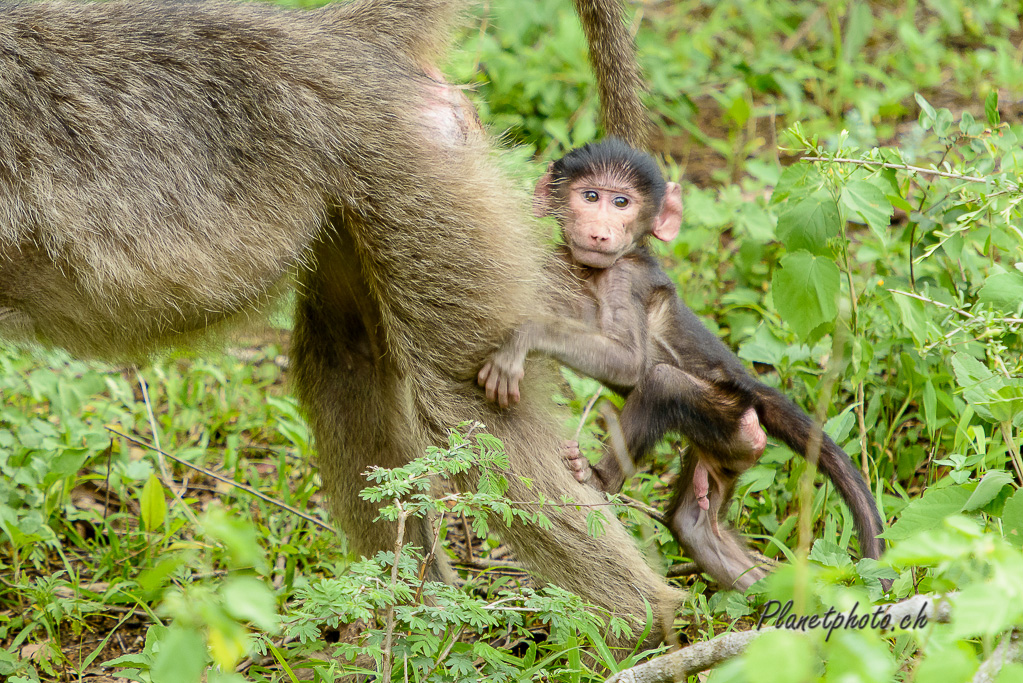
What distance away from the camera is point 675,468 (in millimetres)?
3779

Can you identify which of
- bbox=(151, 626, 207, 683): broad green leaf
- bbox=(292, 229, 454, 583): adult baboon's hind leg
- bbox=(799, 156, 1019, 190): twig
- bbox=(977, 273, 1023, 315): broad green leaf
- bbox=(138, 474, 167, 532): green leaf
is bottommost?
bbox=(138, 474, 167, 532): green leaf

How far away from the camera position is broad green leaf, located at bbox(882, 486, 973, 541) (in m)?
2.37

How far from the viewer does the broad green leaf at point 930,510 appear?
2.37 metres

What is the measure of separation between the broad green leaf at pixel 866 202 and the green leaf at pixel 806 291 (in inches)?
6.4

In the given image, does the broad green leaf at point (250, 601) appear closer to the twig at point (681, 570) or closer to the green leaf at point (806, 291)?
the green leaf at point (806, 291)

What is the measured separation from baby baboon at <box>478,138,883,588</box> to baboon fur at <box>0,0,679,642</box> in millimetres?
141

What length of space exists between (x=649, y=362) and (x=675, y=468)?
3.35 ft

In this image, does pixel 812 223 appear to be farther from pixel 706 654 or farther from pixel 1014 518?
pixel 706 654

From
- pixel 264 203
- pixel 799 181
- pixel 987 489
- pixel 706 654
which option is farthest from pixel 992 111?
pixel 264 203

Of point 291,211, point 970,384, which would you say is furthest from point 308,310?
point 970,384

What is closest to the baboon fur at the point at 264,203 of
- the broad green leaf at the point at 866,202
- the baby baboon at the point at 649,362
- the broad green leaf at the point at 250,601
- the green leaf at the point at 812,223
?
the baby baboon at the point at 649,362

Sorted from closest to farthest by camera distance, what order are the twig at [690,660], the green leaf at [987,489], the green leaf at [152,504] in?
the twig at [690,660] < the green leaf at [987,489] < the green leaf at [152,504]

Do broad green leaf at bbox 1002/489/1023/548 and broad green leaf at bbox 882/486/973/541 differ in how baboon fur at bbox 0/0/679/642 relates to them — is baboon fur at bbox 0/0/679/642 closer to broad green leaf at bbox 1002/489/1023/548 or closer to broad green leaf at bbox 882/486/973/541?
broad green leaf at bbox 882/486/973/541

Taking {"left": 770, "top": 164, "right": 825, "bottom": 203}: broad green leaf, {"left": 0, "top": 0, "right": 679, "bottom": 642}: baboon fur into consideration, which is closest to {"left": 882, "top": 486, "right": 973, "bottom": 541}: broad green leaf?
{"left": 0, "top": 0, "right": 679, "bottom": 642}: baboon fur
